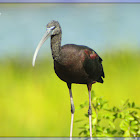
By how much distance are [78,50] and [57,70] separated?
1.32 ft

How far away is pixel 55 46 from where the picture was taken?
4215 millimetres

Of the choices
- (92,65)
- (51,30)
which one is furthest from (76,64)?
(51,30)

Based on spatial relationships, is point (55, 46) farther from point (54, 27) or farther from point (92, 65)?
point (92, 65)

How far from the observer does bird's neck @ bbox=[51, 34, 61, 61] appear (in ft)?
13.8

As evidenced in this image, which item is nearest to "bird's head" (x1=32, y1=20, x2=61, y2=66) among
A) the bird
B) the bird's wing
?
the bird

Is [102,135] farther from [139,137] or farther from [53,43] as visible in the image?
[53,43]

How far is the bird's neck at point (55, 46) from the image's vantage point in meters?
4.20

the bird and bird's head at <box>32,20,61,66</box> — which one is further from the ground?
bird's head at <box>32,20,61,66</box>

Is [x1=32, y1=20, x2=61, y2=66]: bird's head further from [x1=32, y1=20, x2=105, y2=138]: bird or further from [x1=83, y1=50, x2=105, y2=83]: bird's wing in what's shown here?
[x1=83, y1=50, x2=105, y2=83]: bird's wing

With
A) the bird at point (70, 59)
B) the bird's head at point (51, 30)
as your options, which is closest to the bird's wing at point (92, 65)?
the bird at point (70, 59)

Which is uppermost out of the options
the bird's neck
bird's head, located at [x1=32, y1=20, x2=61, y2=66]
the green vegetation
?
bird's head, located at [x1=32, y1=20, x2=61, y2=66]

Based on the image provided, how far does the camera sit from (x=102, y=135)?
459 cm

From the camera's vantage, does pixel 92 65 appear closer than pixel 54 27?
No

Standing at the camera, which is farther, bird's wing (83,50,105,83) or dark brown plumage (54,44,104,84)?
bird's wing (83,50,105,83)
